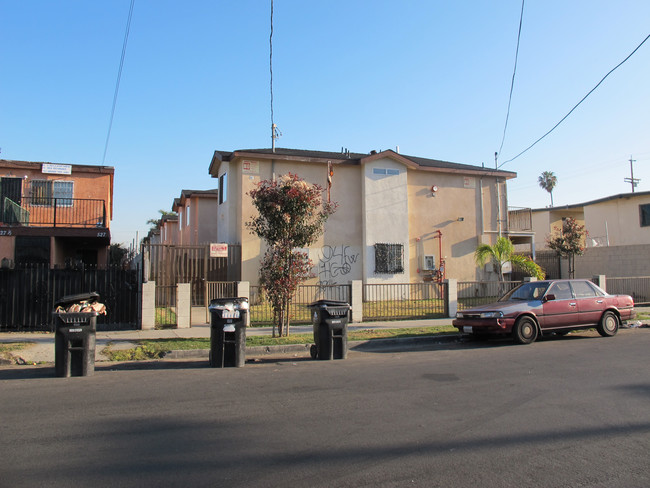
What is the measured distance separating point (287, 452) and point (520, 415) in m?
2.82

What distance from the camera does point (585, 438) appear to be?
5.02 meters

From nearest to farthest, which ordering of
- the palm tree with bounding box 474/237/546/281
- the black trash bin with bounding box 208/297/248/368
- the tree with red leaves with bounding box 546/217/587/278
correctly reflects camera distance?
the black trash bin with bounding box 208/297/248/368
the palm tree with bounding box 474/237/546/281
the tree with red leaves with bounding box 546/217/587/278

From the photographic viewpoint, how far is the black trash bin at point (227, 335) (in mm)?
9414

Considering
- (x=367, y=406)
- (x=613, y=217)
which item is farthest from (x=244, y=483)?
(x=613, y=217)

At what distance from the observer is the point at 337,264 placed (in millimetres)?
22047

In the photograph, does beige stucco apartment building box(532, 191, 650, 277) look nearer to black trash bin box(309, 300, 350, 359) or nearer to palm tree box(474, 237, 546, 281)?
palm tree box(474, 237, 546, 281)

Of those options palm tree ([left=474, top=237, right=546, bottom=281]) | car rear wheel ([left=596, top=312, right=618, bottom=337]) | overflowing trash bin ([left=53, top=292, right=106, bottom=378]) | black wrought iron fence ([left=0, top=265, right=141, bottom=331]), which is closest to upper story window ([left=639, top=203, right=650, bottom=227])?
palm tree ([left=474, top=237, right=546, bottom=281])

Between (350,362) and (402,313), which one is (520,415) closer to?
(350,362)

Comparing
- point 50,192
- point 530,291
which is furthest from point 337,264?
point 50,192

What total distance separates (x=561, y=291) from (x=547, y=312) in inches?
31.6

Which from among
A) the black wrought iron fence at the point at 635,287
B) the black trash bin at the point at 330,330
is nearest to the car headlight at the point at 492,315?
the black trash bin at the point at 330,330

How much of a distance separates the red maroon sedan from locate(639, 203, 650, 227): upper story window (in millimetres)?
20050

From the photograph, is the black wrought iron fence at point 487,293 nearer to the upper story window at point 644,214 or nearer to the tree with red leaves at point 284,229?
the tree with red leaves at point 284,229

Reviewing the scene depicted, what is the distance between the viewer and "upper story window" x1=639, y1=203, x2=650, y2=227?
29883 millimetres
